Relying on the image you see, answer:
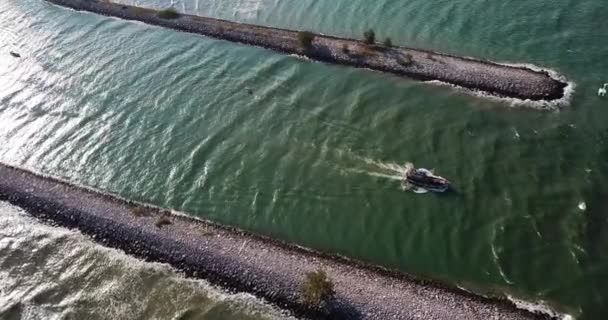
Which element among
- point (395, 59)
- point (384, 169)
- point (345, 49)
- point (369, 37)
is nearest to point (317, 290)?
point (384, 169)

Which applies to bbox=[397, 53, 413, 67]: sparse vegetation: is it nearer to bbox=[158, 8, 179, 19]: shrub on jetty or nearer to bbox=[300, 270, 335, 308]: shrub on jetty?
bbox=[300, 270, 335, 308]: shrub on jetty

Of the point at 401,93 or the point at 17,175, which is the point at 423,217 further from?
the point at 17,175

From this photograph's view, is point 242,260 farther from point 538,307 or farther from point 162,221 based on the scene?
point 538,307

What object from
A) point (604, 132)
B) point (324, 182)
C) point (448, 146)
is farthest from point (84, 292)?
point (604, 132)

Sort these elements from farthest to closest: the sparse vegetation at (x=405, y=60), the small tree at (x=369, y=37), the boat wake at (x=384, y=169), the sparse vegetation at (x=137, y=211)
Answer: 1. the small tree at (x=369, y=37)
2. the sparse vegetation at (x=405, y=60)
3. the boat wake at (x=384, y=169)
4. the sparse vegetation at (x=137, y=211)

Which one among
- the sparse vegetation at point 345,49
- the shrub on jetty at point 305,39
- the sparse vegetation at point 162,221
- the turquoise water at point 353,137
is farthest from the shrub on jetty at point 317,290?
the shrub on jetty at point 305,39

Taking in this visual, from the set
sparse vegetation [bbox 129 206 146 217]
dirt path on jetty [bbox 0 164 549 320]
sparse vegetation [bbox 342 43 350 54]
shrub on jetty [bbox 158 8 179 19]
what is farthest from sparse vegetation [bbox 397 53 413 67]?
shrub on jetty [bbox 158 8 179 19]

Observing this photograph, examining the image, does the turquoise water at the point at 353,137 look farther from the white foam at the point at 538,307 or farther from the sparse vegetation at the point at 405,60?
the sparse vegetation at the point at 405,60

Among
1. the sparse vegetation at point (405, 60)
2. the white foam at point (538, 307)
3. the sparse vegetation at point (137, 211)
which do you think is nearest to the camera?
the white foam at point (538, 307)
